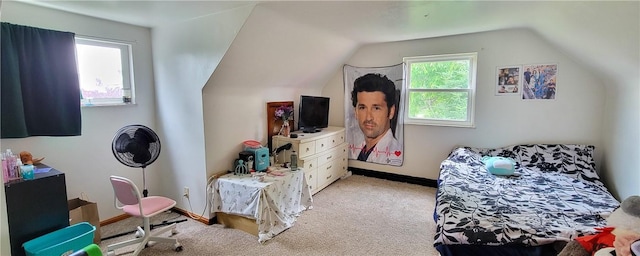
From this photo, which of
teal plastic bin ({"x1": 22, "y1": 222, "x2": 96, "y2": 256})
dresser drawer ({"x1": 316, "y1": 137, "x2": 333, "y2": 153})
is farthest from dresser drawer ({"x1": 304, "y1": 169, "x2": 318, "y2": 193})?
teal plastic bin ({"x1": 22, "y1": 222, "x2": 96, "y2": 256})

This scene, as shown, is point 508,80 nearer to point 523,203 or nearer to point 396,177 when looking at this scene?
point 523,203

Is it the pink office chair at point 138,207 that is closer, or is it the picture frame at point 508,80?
the pink office chair at point 138,207

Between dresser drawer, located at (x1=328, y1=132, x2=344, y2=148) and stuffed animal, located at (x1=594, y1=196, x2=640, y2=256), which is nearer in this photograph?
stuffed animal, located at (x1=594, y1=196, x2=640, y2=256)

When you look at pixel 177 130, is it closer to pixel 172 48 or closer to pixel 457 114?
pixel 172 48

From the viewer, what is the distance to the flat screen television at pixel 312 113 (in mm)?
3817

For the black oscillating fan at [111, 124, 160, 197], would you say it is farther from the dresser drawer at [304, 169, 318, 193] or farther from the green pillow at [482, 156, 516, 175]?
the green pillow at [482, 156, 516, 175]

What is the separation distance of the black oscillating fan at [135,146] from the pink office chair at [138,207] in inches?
8.6

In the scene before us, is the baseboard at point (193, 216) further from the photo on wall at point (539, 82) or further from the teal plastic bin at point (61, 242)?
the photo on wall at point (539, 82)

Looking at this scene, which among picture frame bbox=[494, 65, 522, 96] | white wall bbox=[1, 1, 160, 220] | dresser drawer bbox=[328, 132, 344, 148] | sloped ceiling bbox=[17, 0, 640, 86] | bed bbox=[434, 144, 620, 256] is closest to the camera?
bed bbox=[434, 144, 620, 256]

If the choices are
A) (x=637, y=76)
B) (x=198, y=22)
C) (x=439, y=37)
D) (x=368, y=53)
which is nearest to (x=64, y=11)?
(x=198, y=22)

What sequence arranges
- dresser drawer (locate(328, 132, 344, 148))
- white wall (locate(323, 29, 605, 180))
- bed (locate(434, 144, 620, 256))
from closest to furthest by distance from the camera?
bed (locate(434, 144, 620, 256)) → white wall (locate(323, 29, 605, 180)) → dresser drawer (locate(328, 132, 344, 148))

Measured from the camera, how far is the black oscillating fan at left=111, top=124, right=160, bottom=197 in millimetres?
2377

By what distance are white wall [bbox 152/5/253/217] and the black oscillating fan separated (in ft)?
1.43

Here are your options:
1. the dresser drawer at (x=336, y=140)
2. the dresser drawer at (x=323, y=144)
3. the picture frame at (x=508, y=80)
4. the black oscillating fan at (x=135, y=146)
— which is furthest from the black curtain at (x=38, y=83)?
the picture frame at (x=508, y=80)
